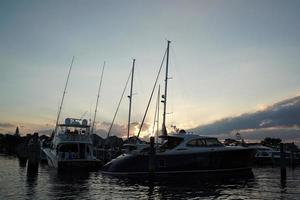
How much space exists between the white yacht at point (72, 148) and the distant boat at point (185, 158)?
192 inches

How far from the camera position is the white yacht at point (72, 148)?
3534 centimetres

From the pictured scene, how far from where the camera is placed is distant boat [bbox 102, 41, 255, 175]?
29984 millimetres

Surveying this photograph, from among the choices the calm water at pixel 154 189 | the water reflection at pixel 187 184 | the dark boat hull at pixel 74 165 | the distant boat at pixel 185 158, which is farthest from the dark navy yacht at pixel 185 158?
the dark boat hull at pixel 74 165

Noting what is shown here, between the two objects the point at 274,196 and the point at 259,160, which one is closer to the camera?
the point at 274,196

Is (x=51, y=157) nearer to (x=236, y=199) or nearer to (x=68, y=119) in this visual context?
(x=68, y=119)

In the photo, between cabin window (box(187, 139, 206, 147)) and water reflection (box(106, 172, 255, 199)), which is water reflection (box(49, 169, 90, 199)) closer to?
water reflection (box(106, 172, 255, 199))

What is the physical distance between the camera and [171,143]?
31172mm

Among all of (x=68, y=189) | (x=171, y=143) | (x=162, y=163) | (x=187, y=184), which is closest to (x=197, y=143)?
(x=171, y=143)

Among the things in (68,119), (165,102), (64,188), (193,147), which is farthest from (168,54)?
(64,188)

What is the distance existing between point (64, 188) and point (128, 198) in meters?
5.55

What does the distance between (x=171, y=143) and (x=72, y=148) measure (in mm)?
12807

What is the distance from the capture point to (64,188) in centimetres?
2398

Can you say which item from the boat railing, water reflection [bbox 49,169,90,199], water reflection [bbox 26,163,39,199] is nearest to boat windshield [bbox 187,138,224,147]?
water reflection [bbox 49,169,90,199]

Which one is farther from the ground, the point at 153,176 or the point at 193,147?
the point at 193,147
